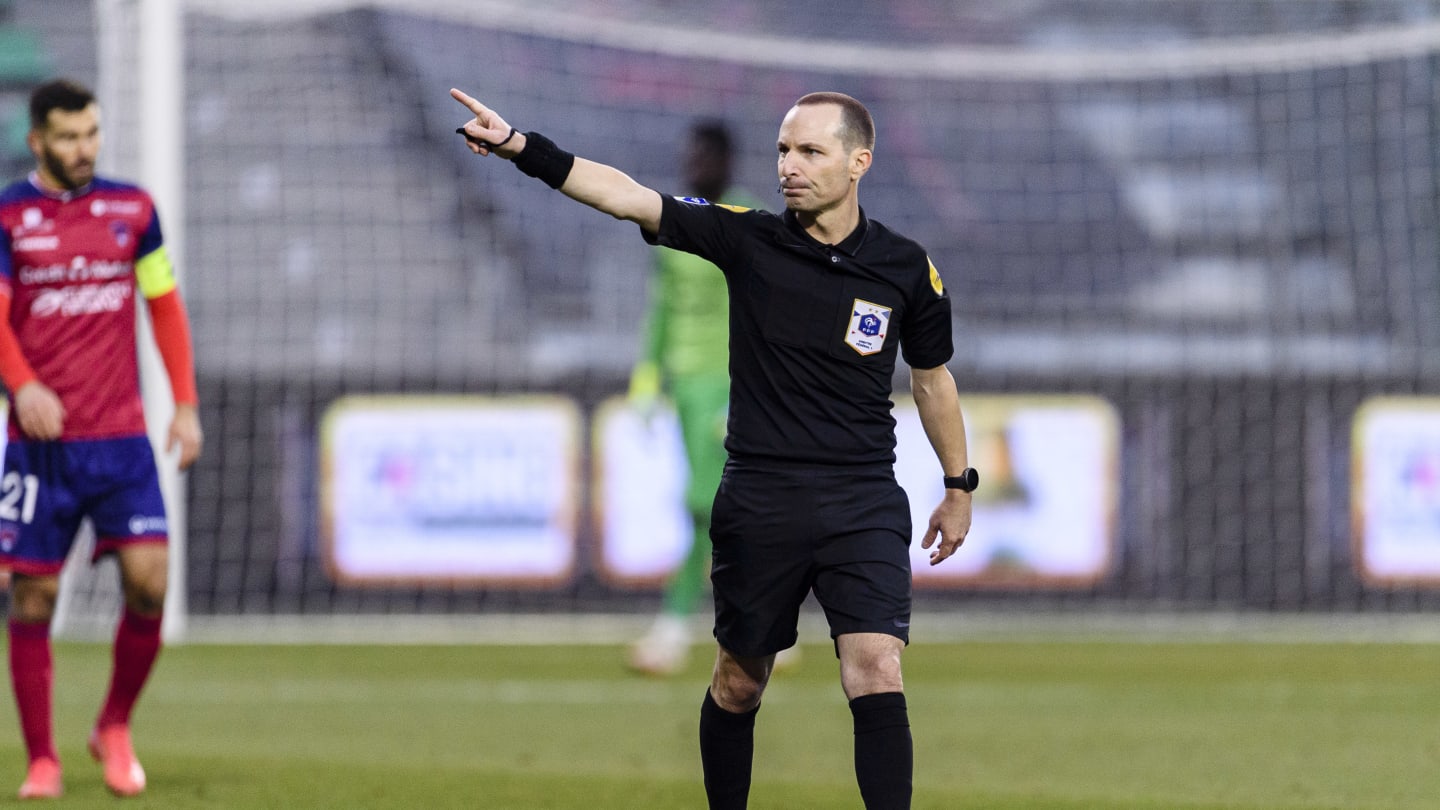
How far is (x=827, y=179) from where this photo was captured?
4043mm

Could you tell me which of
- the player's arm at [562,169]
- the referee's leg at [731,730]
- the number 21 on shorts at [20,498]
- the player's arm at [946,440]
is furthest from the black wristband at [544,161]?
the number 21 on shorts at [20,498]

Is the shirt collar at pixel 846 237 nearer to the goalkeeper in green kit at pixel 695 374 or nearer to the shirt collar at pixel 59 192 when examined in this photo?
the shirt collar at pixel 59 192

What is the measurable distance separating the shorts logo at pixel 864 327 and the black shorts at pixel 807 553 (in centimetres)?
26

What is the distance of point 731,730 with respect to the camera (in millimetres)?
4234

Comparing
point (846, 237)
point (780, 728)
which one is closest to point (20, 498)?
point (846, 237)

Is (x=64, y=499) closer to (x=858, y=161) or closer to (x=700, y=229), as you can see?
(x=700, y=229)

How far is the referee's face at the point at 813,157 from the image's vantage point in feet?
13.2

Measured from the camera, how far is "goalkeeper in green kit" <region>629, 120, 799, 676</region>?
830 centimetres

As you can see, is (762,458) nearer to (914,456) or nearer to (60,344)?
(60,344)

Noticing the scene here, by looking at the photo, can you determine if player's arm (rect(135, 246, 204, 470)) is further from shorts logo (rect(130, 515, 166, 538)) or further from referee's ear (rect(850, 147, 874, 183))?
referee's ear (rect(850, 147, 874, 183))

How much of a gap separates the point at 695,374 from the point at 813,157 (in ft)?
14.4

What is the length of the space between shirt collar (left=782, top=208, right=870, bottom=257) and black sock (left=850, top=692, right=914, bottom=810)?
92 centimetres

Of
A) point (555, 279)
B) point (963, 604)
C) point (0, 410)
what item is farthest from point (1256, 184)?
point (0, 410)

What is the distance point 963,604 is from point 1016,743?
4100mm
